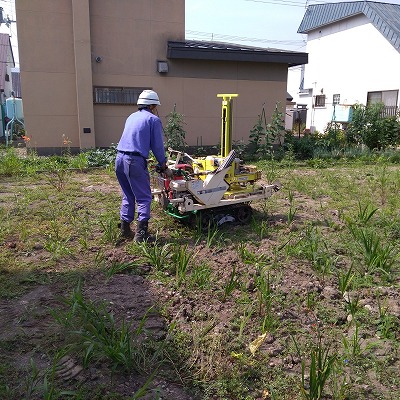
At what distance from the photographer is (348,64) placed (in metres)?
19.9

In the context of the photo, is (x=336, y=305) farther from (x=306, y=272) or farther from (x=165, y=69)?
(x=165, y=69)

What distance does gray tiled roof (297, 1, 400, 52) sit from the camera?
17.5m

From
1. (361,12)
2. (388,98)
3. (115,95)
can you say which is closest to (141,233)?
(115,95)

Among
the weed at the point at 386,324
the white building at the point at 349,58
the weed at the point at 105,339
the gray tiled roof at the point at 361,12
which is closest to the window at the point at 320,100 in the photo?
the white building at the point at 349,58

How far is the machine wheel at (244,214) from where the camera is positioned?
5.70 meters

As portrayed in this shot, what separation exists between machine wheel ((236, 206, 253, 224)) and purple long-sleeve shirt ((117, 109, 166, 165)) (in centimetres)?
153

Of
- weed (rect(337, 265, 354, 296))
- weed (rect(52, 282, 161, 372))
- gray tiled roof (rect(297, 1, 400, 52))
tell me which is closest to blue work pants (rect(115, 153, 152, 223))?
weed (rect(52, 282, 161, 372))

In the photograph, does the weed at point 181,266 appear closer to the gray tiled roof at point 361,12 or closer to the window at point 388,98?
the window at point 388,98

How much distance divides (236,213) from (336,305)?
243 cm

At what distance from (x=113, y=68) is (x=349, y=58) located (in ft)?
43.4

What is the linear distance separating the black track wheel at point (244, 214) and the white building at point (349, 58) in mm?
10838

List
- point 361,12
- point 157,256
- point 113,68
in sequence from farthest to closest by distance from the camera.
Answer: point 361,12 → point 113,68 → point 157,256

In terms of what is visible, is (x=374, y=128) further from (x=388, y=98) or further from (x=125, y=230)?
(x=125, y=230)

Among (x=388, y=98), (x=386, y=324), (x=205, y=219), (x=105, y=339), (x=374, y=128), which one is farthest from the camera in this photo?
(x=388, y=98)
